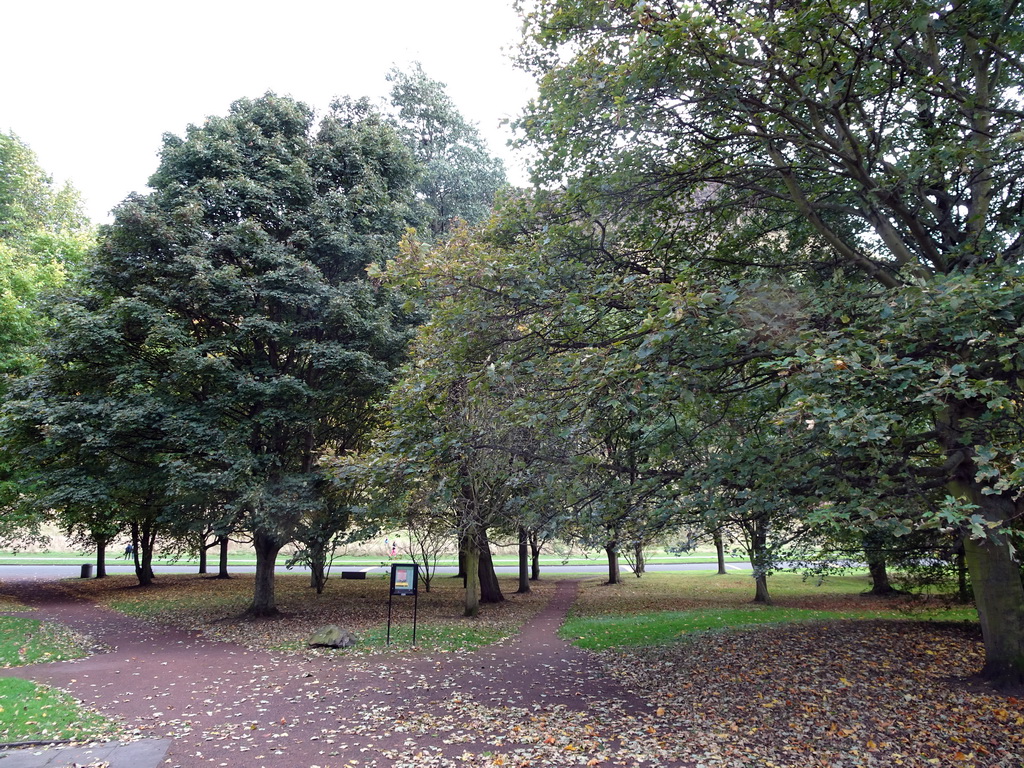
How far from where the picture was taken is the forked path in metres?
5.98

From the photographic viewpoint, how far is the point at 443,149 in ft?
78.4

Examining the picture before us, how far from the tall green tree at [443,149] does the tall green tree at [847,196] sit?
1389cm

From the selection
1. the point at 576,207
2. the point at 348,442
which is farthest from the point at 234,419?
the point at 576,207

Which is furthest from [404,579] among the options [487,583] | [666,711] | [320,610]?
[487,583]

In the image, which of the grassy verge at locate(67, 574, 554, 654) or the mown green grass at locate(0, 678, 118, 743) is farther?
the grassy verge at locate(67, 574, 554, 654)

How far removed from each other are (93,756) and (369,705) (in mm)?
2979

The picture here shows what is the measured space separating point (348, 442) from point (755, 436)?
12227 millimetres

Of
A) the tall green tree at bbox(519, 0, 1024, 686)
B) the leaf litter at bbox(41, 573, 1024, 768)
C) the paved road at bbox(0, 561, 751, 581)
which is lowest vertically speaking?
the paved road at bbox(0, 561, 751, 581)

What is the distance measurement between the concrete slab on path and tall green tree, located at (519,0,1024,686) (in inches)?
254

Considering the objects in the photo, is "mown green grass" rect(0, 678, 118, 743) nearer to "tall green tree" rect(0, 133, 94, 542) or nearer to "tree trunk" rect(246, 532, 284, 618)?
"tree trunk" rect(246, 532, 284, 618)

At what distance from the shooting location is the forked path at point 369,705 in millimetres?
5984

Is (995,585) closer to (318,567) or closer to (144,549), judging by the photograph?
(318,567)

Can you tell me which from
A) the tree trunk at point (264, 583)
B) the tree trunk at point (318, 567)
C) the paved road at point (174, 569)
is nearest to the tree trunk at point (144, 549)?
the paved road at point (174, 569)

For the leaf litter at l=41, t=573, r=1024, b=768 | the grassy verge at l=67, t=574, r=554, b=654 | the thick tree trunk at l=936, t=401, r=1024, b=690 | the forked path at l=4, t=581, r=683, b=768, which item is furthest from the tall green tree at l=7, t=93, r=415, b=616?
the thick tree trunk at l=936, t=401, r=1024, b=690
